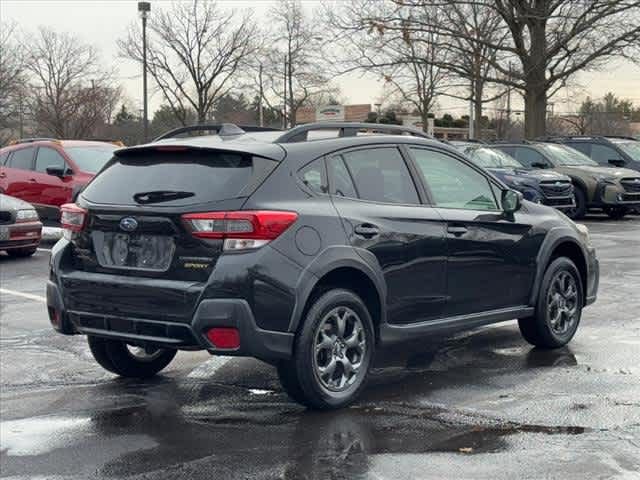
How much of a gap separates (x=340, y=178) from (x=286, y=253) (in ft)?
2.71

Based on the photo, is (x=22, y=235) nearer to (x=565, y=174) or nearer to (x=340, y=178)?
(x=340, y=178)

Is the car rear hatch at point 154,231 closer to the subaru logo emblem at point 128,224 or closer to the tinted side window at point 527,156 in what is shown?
the subaru logo emblem at point 128,224

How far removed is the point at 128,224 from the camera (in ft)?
18.4

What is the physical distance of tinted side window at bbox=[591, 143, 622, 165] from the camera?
922 inches

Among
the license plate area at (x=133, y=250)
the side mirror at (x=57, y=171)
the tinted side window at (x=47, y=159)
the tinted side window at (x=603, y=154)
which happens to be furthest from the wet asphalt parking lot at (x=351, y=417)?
the tinted side window at (x=603, y=154)

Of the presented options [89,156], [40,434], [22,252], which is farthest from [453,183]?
[89,156]

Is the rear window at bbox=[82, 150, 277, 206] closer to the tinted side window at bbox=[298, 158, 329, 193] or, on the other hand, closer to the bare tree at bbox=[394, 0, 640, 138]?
the tinted side window at bbox=[298, 158, 329, 193]

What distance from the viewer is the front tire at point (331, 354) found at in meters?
5.48

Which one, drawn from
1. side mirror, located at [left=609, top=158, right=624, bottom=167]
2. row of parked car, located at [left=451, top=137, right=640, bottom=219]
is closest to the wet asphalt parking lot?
row of parked car, located at [left=451, top=137, right=640, bottom=219]

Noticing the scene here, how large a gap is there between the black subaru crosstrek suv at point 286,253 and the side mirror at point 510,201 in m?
0.02

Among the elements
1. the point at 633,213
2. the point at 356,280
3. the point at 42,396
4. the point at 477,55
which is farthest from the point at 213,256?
the point at 477,55

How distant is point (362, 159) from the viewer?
6.19 metres

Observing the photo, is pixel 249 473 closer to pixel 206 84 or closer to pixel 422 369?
pixel 422 369

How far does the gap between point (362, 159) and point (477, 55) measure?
1020 inches
